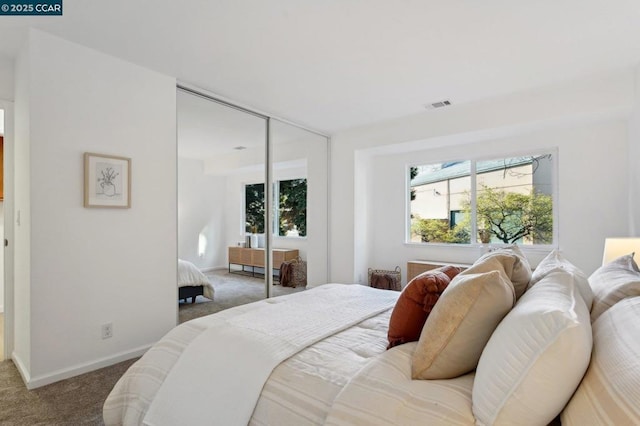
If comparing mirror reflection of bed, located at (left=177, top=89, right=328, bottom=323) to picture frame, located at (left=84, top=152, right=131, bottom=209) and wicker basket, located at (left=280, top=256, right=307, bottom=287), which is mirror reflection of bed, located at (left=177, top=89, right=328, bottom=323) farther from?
picture frame, located at (left=84, top=152, right=131, bottom=209)

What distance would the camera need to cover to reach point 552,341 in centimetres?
85

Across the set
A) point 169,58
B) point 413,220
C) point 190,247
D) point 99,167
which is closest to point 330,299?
point 190,247

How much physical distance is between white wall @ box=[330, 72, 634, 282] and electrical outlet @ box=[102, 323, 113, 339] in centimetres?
315

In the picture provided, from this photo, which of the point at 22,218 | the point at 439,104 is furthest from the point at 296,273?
the point at 22,218

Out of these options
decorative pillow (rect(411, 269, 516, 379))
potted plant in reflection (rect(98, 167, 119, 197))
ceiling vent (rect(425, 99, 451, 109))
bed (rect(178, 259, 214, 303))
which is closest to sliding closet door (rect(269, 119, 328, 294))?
bed (rect(178, 259, 214, 303))

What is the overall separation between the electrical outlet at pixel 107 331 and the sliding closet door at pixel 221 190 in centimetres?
82

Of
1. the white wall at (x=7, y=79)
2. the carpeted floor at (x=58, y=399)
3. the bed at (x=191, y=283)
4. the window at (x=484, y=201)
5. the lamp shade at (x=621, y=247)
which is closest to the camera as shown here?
the carpeted floor at (x=58, y=399)

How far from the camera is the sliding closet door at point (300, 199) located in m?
4.48

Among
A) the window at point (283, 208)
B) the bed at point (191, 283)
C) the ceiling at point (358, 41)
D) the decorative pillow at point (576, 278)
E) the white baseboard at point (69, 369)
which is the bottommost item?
the white baseboard at point (69, 369)

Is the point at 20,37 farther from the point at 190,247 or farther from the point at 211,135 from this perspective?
the point at 190,247

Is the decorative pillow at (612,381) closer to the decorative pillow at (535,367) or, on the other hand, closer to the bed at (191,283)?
the decorative pillow at (535,367)

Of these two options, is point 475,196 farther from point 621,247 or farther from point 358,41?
point 358,41

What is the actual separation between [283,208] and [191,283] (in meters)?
1.61

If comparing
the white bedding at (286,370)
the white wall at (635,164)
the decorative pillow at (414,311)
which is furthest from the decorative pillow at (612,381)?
the white wall at (635,164)
